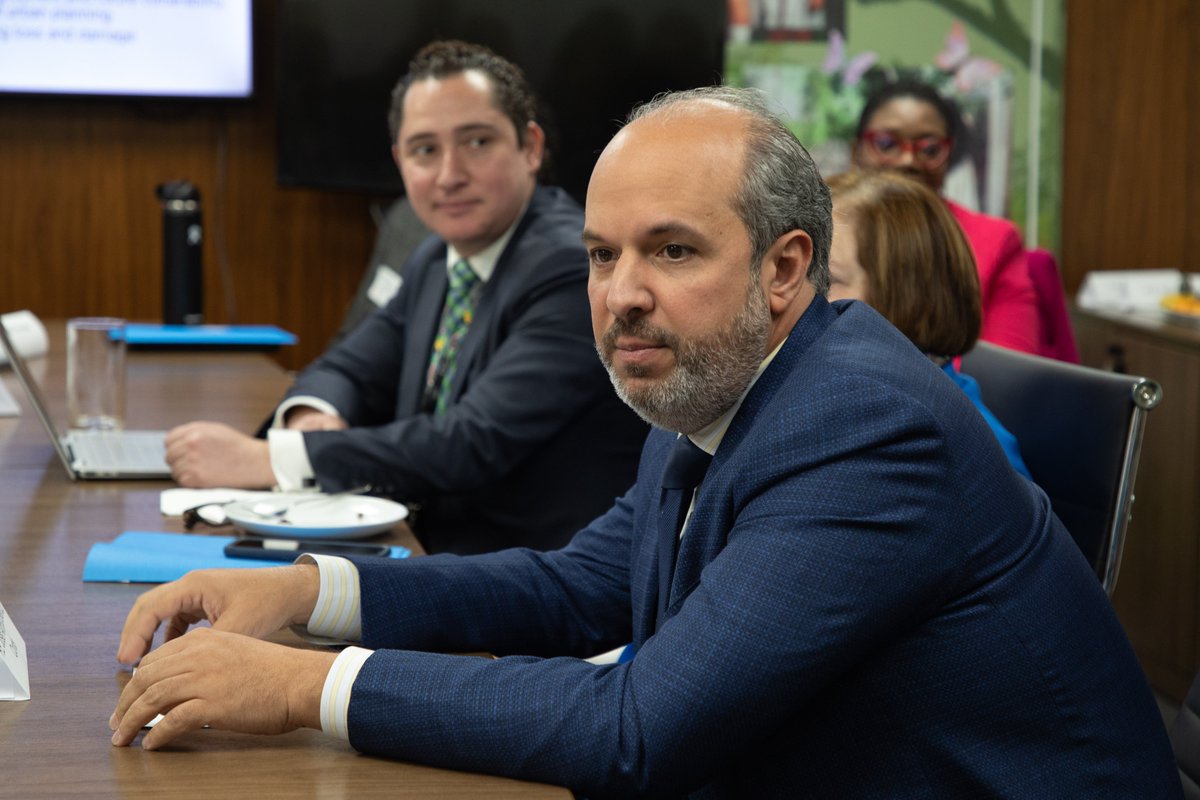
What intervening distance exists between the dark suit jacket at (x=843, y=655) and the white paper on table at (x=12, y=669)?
301 millimetres

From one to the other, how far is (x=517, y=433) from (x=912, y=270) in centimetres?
70

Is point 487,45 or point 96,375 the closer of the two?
point 96,375

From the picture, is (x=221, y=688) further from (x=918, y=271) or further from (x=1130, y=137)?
(x=1130, y=137)

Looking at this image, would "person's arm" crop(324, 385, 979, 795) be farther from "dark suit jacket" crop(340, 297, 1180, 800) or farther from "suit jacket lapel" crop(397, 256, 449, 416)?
"suit jacket lapel" crop(397, 256, 449, 416)

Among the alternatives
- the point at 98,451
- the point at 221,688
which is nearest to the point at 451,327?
the point at 98,451

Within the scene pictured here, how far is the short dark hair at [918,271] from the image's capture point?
2086mm

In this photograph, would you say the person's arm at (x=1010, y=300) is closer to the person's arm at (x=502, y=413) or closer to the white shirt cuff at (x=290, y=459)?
the person's arm at (x=502, y=413)

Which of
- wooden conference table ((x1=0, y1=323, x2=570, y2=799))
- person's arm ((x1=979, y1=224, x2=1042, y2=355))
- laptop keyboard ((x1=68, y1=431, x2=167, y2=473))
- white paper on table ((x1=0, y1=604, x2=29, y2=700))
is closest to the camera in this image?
wooden conference table ((x1=0, y1=323, x2=570, y2=799))

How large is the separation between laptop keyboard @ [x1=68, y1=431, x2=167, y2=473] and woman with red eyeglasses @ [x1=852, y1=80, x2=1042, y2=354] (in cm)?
173

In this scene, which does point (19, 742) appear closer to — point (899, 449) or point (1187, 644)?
point (899, 449)

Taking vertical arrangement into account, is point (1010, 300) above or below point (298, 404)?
above

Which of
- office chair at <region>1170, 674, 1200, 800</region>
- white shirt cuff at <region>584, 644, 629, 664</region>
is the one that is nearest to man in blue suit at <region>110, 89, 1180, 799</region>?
office chair at <region>1170, 674, 1200, 800</region>

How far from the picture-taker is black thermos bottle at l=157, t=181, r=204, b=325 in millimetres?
3938

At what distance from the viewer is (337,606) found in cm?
Result: 139
